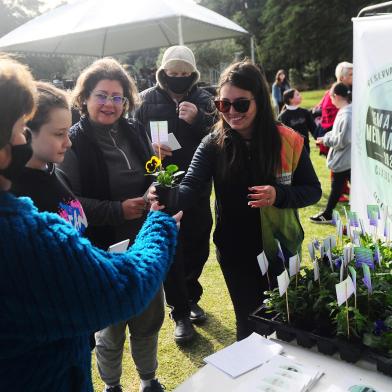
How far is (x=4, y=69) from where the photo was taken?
1.00 metres

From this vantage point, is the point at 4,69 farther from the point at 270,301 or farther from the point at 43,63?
the point at 43,63

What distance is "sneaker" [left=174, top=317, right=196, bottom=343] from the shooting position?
9.80 feet

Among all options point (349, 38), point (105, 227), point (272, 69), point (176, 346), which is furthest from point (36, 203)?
point (272, 69)

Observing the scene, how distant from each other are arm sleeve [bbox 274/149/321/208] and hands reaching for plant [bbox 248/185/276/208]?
0.15ft

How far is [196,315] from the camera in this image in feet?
10.7

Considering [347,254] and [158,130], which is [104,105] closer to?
[158,130]

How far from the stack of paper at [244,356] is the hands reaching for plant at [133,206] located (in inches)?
33.5

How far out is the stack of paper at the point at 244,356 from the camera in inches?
58.8

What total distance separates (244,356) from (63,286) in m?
0.83

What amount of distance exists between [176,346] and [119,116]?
5.50 feet

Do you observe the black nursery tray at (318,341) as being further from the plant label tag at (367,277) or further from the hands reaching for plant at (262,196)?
the hands reaching for plant at (262,196)

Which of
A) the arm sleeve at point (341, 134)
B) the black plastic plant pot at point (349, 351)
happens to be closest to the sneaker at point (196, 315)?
the black plastic plant pot at point (349, 351)

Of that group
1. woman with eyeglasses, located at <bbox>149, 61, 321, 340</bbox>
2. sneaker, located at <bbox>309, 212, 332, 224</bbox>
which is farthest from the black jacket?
sneaker, located at <bbox>309, 212, 332, 224</bbox>

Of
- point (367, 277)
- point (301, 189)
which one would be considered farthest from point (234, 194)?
point (367, 277)
